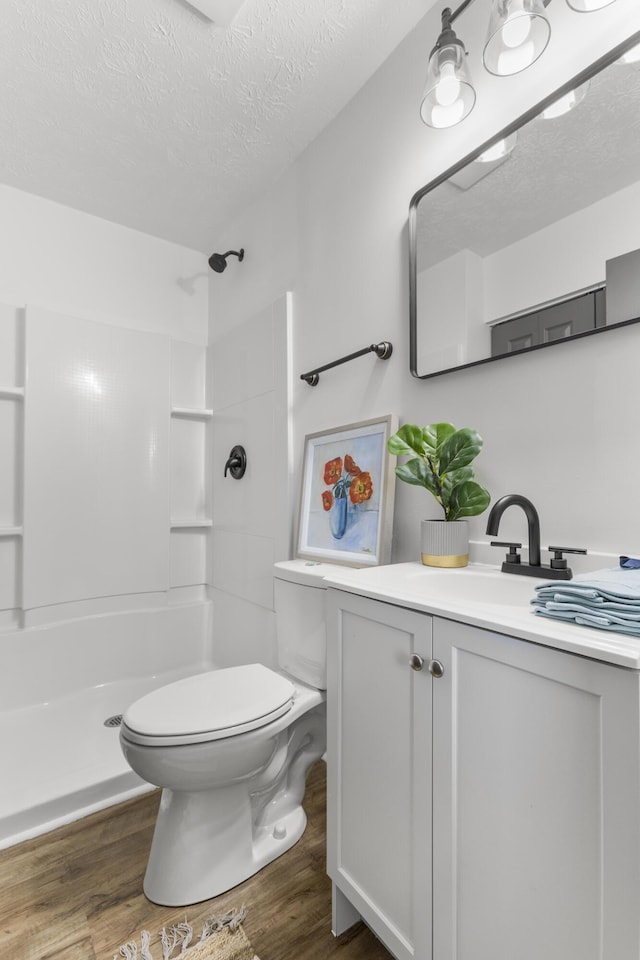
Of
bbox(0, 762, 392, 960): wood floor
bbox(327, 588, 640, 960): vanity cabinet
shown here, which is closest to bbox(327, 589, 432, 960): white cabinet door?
bbox(327, 588, 640, 960): vanity cabinet

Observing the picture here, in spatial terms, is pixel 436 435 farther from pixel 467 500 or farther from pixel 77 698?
pixel 77 698

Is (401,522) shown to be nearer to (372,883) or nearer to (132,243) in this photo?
(372,883)

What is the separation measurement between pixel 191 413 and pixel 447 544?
5.85 ft

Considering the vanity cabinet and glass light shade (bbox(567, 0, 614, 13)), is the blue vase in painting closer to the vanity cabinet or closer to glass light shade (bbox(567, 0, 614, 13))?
the vanity cabinet

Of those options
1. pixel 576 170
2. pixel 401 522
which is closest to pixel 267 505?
pixel 401 522

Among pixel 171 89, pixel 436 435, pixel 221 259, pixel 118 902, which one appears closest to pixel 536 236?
pixel 436 435

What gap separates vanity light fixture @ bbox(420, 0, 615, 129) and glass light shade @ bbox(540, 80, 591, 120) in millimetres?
108

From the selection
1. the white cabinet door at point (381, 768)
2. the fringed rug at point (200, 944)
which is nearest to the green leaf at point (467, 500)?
the white cabinet door at point (381, 768)

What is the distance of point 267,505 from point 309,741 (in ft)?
3.13

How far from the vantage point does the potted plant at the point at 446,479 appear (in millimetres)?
1207

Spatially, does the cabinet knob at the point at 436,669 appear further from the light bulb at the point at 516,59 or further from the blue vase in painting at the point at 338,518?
the light bulb at the point at 516,59

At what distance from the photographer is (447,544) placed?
1.22 m

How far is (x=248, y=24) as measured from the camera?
1.42 meters

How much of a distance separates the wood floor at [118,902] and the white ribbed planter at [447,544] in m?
0.88
